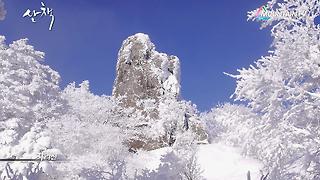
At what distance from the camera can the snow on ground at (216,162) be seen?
41369mm

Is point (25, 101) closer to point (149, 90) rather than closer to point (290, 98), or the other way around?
point (290, 98)

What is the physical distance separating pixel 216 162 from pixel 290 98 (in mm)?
34968

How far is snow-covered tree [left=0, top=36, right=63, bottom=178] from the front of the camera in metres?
18.9

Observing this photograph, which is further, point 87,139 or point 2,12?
point 87,139

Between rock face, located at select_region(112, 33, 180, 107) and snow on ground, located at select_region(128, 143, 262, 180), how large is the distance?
8.43m

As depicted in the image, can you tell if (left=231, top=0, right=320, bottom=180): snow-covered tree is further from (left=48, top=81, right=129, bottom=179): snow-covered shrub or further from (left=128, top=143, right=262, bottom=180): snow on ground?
(left=128, top=143, right=262, bottom=180): snow on ground

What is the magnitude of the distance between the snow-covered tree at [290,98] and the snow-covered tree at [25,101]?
975cm

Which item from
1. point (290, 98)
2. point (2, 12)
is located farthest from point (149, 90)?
point (2, 12)

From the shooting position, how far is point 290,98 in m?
11.1

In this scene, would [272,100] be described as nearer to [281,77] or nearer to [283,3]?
[281,77]

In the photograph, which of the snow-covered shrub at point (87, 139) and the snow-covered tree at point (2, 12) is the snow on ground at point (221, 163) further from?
the snow-covered tree at point (2, 12)

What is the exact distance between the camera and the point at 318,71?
10.7m

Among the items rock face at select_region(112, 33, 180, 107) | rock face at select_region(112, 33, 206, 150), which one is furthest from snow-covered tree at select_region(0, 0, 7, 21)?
rock face at select_region(112, 33, 180, 107)

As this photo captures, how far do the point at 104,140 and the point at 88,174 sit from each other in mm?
18476
